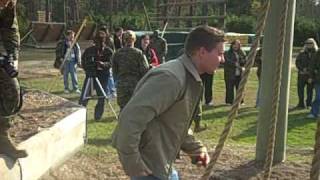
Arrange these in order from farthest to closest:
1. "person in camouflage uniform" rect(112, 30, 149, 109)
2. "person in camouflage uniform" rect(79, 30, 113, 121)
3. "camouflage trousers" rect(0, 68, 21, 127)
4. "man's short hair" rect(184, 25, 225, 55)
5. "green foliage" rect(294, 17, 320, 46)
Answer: "green foliage" rect(294, 17, 320, 46) < "person in camouflage uniform" rect(79, 30, 113, 121) < "person in camouflage uniform" rect(112, 30, 149, 109) < "camouflage trousers" rect(0, 68, 21, 127) < "man's short hair" rect(184, 25, 225, 55)

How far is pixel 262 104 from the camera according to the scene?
8109 mm

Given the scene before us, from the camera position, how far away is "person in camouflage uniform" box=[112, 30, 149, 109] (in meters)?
9.84

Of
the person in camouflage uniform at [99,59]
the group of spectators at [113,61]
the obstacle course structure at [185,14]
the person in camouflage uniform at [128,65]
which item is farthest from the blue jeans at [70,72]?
the obstacle course structure at [185,14]

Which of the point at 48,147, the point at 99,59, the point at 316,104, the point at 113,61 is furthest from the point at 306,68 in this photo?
the point at 48,147

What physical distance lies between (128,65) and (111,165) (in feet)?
7.15

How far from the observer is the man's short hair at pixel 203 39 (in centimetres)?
368

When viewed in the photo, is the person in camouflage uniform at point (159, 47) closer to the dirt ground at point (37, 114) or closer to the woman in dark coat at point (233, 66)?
the woman in dark coat at point (233, 66)

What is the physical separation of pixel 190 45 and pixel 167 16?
2925 centimetres

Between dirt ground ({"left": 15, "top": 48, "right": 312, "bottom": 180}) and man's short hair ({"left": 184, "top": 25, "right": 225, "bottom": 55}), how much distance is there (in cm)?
395

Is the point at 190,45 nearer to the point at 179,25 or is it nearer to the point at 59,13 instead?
the point at 179,25

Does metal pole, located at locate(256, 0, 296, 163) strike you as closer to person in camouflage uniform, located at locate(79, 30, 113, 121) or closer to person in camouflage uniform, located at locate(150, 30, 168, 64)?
person in camouflage uniform, located at locate(79, 30, 113, 121)

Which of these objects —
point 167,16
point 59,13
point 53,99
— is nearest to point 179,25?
point 167,16

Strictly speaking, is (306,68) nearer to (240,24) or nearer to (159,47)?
(159,47)

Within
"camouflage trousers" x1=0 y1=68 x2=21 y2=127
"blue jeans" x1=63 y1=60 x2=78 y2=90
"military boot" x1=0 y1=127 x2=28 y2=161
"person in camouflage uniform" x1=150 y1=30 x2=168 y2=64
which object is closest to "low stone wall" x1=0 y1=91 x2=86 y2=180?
"military boot" x1=0 y1=127 x2=28 y2=161
